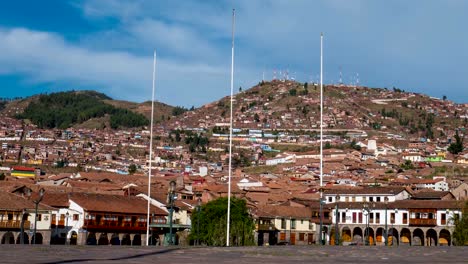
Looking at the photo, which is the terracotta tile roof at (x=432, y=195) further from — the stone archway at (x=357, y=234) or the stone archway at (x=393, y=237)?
the stone archway at (x=357, y=234)

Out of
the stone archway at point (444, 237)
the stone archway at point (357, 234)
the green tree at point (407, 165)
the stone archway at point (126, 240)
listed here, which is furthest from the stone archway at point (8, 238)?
the green tree at point (407, 165)

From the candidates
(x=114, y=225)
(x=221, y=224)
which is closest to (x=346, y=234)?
(x=221, y=224)

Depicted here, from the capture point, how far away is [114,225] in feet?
260

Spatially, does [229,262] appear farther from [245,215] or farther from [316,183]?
[316,183]

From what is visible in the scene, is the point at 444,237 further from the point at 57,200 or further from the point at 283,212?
the point at 57,200

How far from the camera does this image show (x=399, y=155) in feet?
646

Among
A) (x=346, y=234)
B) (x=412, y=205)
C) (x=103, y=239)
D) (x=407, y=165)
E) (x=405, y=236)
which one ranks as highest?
(x=407, y=165)

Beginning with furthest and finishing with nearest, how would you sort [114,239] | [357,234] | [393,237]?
[357,234], [393,237], [114,239]

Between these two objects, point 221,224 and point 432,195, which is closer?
point 221,224

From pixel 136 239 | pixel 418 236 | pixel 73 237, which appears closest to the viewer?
pixel 73 237

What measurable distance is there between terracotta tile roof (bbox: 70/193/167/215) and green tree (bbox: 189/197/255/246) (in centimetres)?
677

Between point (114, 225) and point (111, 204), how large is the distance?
225 cm

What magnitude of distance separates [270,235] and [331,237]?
7.53 metres

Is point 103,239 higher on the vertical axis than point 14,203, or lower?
lower
